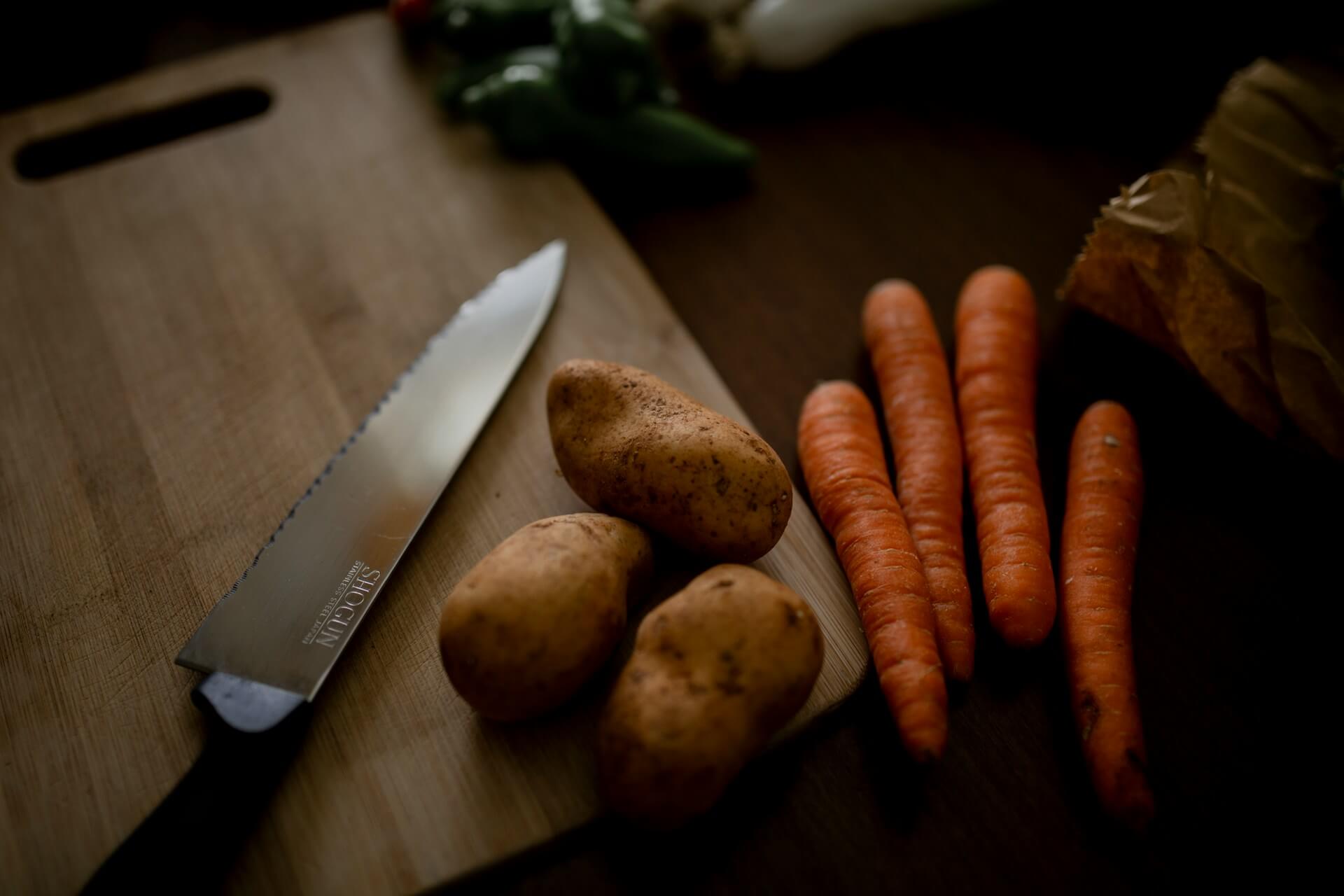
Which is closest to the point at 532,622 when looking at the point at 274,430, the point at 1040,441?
the point at 274,430

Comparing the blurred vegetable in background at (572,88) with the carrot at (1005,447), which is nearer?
the carrot at (1005,447)

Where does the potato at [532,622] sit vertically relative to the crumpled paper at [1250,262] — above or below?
below

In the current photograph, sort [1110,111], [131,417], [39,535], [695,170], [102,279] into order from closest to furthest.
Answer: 1. [39,535]
2. [131,417]
3. [102,279]
4. [695,170]
5. [1110,111]

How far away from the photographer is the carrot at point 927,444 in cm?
100

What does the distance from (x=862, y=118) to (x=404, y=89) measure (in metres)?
0.87

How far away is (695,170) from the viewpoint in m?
1.55

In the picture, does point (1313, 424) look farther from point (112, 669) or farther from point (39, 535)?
point (39, 535)

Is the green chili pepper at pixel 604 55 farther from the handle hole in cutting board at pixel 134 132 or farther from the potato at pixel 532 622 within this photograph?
the potato at pixel 532 622

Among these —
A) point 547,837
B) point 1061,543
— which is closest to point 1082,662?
point 1061,543

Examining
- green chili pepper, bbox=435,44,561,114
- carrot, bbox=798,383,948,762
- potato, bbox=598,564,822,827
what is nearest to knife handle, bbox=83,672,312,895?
potato, bbox=598,564,822,827

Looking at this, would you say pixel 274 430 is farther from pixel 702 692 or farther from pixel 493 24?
pixel 493 24

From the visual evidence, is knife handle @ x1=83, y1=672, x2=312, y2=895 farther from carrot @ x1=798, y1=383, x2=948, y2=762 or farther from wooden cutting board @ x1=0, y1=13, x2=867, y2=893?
carrot @ x1=798, y1=383, x2=948, y2=762

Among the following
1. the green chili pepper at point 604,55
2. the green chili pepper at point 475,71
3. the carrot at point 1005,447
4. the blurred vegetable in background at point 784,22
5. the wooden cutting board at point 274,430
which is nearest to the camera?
the wooden cutting board at point 274,430

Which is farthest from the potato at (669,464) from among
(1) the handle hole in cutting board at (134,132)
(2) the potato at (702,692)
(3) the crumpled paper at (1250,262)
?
(1) the handle hole in cutting board at (134,132)
